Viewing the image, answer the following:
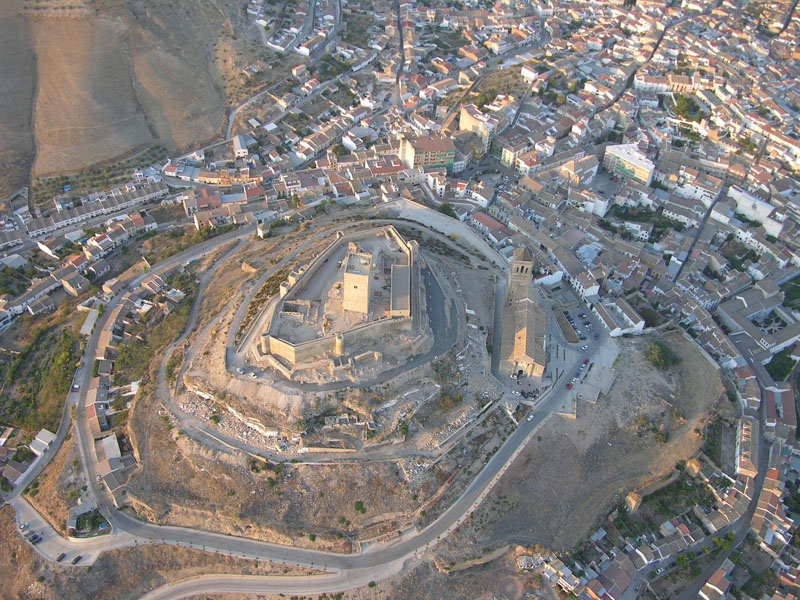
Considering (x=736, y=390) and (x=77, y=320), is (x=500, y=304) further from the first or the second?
(x=77, y=320)

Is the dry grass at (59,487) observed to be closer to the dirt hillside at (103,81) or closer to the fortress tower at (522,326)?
the fortress tower at (522,326)

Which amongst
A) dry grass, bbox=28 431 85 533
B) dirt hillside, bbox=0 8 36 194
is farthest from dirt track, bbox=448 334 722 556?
dirt hillside, bbox=0 8 36 194

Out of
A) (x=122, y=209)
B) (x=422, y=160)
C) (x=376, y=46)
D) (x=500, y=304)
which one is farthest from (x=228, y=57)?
(x=500, y=304)

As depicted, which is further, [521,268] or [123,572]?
[521,268]

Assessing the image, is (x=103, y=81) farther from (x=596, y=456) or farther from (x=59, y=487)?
(x=596, y=456)

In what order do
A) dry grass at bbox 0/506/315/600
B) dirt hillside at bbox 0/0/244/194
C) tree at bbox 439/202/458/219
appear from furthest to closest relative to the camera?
dirt hillside at bbox 0/0/244/194 → tree at bbox 439/202/458/219 → dry grass at bbox 0/506/315/600

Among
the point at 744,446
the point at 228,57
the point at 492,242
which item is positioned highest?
the point at 228,57

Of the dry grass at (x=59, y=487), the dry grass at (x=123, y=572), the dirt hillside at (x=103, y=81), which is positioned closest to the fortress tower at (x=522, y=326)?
the dry grass at (x=123, y=572)

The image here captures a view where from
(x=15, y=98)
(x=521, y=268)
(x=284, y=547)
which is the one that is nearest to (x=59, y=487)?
(x=284, y=547)

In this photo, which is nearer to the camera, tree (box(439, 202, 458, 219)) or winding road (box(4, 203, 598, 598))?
winding road (box(4, 203, 598, 598))

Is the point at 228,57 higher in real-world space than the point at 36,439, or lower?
higher

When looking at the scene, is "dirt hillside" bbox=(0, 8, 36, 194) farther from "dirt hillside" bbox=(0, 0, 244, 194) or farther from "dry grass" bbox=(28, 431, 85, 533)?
"dry grass" bbox=(28, 431, 85, 533)
